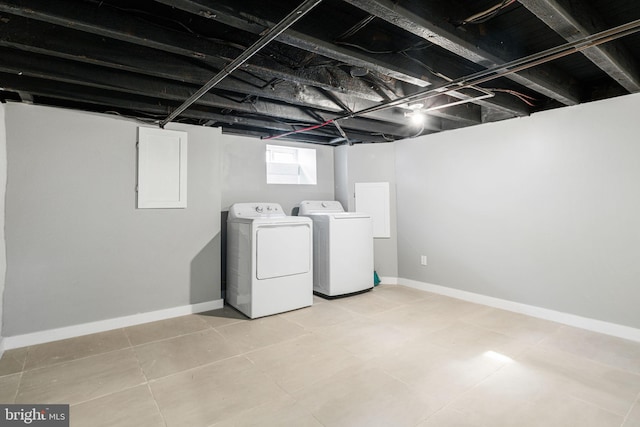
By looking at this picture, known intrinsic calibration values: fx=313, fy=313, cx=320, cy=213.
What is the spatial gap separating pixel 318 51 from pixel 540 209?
9.29 feet

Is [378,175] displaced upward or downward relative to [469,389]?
upward

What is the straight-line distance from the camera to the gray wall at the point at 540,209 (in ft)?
9.18

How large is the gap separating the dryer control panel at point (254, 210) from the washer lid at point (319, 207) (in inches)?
15.3

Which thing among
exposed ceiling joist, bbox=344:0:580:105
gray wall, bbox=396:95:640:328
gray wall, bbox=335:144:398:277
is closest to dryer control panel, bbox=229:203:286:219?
gray wall, bbox=335:144:398:277

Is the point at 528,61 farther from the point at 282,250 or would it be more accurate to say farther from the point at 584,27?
the point at 282,250

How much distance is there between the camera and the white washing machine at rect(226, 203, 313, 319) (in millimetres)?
3338

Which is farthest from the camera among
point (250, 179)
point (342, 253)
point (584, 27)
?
point (250, 179)

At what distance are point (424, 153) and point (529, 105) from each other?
1.32 m

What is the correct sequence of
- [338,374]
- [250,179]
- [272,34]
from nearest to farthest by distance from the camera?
[272,34]
[338,374]
[250,179]

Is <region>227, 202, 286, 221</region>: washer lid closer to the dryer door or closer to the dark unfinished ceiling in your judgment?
the dryer door

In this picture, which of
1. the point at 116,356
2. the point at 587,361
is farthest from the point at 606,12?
the point at 116,356

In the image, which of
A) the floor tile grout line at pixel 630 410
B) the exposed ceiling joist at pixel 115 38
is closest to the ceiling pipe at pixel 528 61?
the exposed ceiling joist at pixel 115 38

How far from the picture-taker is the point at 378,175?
15.6 feet

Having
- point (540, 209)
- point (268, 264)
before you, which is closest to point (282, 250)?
point (268, 264)
